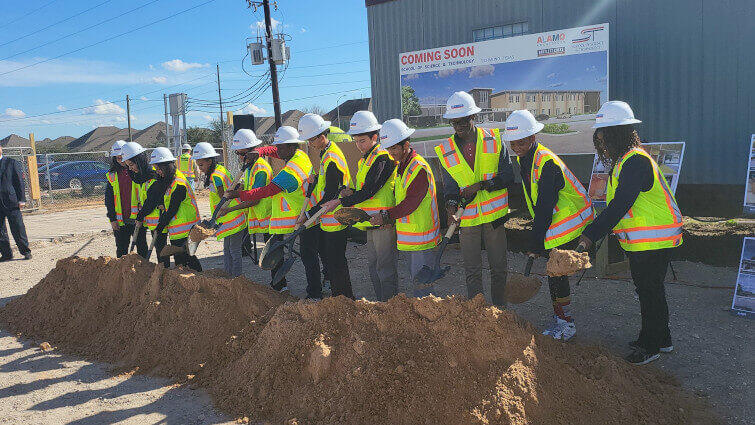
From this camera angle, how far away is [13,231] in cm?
936

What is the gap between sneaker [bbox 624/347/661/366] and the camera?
3853 millimetres

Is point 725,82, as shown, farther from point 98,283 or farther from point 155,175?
point 98,283

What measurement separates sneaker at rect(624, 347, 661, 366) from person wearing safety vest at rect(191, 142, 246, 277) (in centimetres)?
411

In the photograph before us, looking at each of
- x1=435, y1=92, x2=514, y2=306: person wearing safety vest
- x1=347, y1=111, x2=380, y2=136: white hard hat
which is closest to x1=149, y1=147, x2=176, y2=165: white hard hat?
x1=347, y1=111, x2=380, y2=136: white hard hat

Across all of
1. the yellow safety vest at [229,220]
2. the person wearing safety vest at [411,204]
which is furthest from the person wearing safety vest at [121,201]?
the person wearing safety vest at [411,204]

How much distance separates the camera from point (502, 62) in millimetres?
8883

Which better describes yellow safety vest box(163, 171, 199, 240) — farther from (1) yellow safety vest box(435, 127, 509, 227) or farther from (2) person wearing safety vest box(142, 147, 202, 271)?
(1) yellow safety vest box(435, 127, 509, 227)

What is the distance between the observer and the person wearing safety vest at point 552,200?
156 inches

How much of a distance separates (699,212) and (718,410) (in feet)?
20.6

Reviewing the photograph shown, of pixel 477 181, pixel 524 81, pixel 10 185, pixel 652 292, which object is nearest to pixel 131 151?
pixel 10 185

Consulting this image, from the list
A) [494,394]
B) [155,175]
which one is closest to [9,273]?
[155,175]

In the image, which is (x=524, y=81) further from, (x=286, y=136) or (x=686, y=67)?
(x=286, y=136)

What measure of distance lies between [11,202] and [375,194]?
7665 mm

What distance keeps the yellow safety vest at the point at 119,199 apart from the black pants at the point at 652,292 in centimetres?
596
